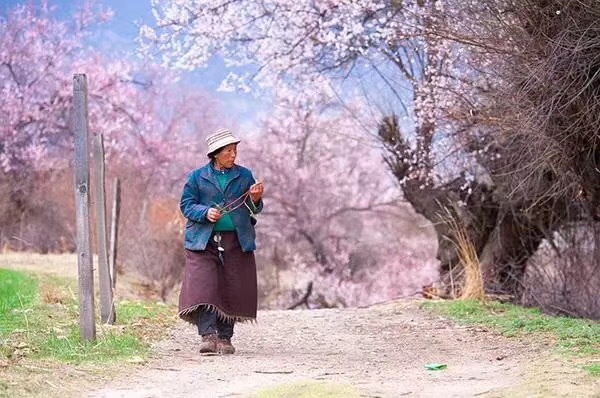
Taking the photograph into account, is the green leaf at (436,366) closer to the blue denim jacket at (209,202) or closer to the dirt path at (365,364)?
the dirt path at (365,364)

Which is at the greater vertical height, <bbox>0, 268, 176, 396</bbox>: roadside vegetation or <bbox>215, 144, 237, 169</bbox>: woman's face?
<bbox>215, 144, 237, 169</bbox>: woman's face

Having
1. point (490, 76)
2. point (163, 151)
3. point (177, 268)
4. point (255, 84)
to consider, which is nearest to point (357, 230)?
point (163, 151)

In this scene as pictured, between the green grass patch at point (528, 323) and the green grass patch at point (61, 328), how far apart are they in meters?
3.43

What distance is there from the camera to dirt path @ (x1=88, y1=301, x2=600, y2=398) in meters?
6.18

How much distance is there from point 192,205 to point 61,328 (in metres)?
1.97

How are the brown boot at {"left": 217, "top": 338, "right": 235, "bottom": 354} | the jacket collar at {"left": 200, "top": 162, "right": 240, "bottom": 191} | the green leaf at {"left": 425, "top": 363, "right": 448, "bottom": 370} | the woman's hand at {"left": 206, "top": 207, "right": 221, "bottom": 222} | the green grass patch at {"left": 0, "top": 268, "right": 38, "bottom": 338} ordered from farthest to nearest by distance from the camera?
the green grass patch at {"left": 0, "top": 268, "right": 38, "bottom": 338} → the jacket collar at {"left": 200, "top": 162, "right": 240, "bottom": 191} → the brown boot at {"left": 217, "top": 338, "right": 235, "bottom": 354} → the woman's hand at {"left": 206, "top": 207, "right": 221, "bottom": 222} → the green leaf at {"left": 425, "top": 363, "right": 448, "bottom": 370}

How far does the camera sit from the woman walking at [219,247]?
325 inches

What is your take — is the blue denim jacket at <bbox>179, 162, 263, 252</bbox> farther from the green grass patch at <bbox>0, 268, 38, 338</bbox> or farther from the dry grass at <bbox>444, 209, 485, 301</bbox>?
the dry grass at <bbox>444, 209, 485, 301</bbox>

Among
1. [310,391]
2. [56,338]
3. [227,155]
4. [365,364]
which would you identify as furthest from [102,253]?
[310,391]

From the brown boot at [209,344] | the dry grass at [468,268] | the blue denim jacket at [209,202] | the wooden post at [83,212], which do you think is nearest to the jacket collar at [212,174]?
the blue denim jacket at [209,202]

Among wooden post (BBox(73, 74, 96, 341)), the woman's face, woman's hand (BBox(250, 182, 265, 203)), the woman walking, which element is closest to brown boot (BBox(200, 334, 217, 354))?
the woman walking

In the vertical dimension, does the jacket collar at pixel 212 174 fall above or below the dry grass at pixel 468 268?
above

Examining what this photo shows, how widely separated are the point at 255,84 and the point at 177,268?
19.3 ft

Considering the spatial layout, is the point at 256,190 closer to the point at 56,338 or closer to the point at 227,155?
the point at 227,155
